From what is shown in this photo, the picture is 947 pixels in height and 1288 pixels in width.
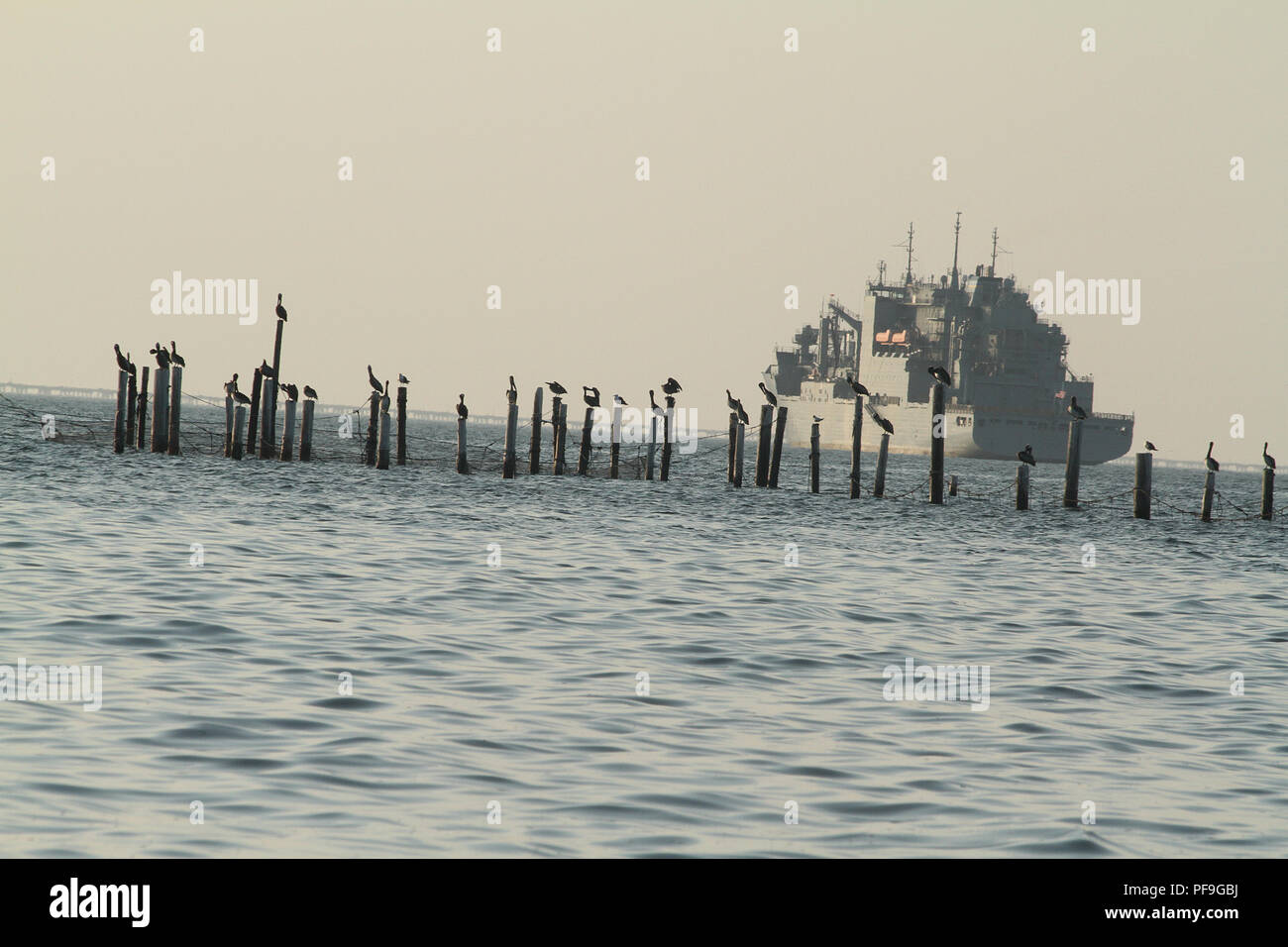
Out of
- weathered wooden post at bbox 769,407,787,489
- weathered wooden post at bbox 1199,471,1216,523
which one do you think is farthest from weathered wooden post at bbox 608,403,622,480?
weathered wooden post at bbox 1199,471,1216,523

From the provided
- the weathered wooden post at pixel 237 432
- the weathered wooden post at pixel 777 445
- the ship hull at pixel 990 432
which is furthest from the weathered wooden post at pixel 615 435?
the ship hull at pixel 990 432

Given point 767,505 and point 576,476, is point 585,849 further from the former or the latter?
point 576,476

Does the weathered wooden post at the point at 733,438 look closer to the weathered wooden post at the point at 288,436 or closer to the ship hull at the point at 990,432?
the weathered wooden post at the point at 288,436

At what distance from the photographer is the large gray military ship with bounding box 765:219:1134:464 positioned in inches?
4247

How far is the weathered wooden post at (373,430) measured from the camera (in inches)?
1544

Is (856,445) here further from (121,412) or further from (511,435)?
(121,412)

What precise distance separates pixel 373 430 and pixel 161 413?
6.71 m

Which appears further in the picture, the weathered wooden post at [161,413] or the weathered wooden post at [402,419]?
the weathered wooden post at [402,419]

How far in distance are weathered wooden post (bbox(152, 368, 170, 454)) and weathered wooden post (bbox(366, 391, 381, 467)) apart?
2.92 m

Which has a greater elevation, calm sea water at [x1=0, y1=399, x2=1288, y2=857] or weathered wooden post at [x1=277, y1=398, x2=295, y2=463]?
weathered wooden post at [x1=277, y1=398, x2=295, y2=463]

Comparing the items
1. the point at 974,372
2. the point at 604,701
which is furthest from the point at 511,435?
the point at 974,372

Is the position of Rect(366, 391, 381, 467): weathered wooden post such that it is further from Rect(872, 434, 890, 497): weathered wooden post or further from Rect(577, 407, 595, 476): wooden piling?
Rect(872, 434, 890, 497): weathered wooden post

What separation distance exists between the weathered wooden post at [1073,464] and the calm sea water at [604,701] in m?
11.9
